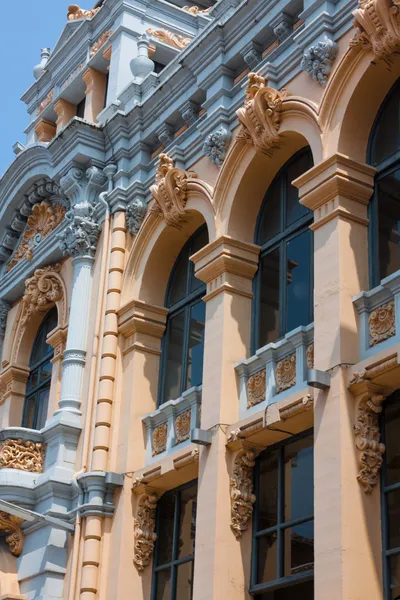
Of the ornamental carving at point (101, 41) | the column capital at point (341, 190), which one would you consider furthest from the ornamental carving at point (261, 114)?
the ornamental carving at point (101, 41)

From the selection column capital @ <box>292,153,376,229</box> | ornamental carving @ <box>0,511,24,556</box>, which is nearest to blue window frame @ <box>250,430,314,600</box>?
column capital @ <box>292,153,376,229</box>

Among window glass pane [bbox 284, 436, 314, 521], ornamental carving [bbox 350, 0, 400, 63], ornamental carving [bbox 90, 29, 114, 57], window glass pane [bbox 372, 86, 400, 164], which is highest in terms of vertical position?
ornamental carving [bbox 90, 29, 114, 57]

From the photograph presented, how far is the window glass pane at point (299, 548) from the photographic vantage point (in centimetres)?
1599

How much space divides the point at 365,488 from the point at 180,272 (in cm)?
842

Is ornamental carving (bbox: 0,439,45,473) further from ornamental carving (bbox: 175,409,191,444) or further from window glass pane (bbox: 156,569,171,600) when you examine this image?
window glass pane (bbox: 156,569,171,600)

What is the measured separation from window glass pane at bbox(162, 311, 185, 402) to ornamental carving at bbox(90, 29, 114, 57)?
9.26 meters

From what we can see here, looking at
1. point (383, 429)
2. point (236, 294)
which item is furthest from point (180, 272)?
point (383, 429)

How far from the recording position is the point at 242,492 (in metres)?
17.5

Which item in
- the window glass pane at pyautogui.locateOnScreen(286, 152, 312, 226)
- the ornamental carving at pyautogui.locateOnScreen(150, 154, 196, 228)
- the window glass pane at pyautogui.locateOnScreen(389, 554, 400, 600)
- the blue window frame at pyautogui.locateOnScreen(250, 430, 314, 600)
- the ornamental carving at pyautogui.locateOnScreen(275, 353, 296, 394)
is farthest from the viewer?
the ornamental carving at pyautogui.locateOnScreen(150, 154, 196, 228)

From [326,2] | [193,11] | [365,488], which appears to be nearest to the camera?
[365,488]

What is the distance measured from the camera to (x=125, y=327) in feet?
72.1

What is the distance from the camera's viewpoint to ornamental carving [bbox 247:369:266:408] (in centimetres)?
1789

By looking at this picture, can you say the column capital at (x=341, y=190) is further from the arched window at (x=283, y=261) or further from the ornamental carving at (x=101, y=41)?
the ornamental carving at (x=101, y=41)

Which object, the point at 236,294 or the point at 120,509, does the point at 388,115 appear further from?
the point at 120,509
